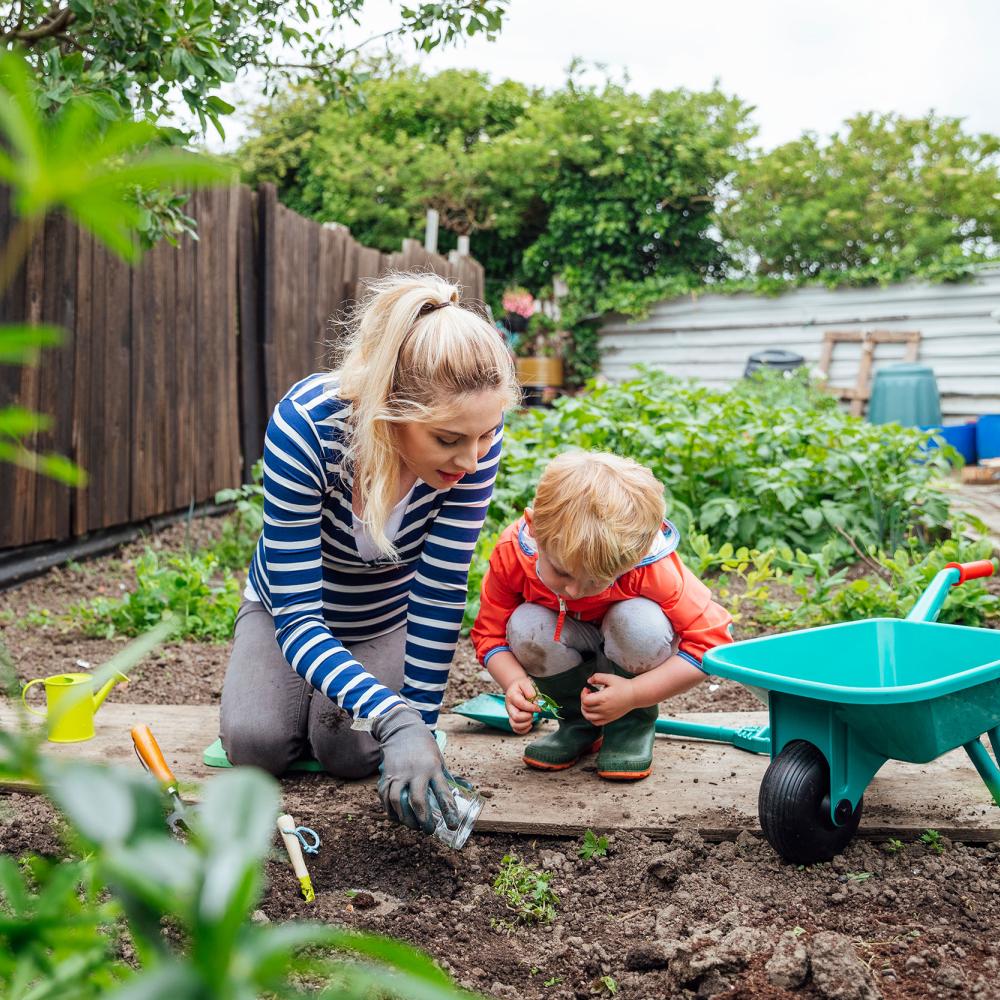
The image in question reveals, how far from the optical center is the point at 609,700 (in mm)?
2100

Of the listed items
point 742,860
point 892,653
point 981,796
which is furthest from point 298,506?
point 981,796

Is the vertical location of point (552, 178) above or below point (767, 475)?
above


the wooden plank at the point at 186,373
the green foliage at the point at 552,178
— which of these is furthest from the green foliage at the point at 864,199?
the wooden plank at the point at 186,373

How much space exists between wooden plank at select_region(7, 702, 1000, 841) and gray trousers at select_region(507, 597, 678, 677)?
0.24 metres

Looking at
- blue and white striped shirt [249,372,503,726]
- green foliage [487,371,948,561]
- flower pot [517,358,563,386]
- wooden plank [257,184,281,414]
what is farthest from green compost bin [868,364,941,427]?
blue and white striped shirt [249,372,503,726]

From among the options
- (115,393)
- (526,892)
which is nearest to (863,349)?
(115,393)

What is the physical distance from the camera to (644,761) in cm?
217

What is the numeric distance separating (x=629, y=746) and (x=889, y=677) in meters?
0.56

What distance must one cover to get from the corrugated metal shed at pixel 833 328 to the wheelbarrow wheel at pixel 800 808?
26.0 ft

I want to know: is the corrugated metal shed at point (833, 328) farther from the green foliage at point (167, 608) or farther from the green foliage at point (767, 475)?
the green foliage at point (167, 608)

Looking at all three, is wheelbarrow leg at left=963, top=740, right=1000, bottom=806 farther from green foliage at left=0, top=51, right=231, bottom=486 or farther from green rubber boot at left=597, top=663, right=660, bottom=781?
green foliage at left=0, top=51, right=231, bottom=486

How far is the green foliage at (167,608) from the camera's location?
11.1 feet

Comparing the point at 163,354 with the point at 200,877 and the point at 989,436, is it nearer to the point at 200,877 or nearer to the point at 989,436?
the point at 200,877

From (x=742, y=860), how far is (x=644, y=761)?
38cm
